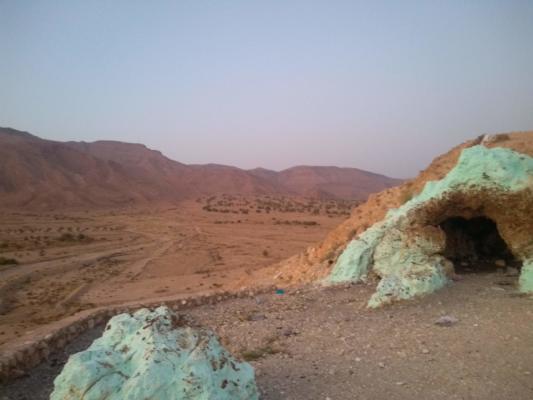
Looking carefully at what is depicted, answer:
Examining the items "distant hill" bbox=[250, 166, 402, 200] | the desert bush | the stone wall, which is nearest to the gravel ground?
the stone wall

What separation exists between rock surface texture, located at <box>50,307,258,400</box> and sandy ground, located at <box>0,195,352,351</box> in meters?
3.51

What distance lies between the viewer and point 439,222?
8.88 meters

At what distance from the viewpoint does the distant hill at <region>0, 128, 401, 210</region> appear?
48625mm

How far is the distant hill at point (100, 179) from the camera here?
48625 millimetres

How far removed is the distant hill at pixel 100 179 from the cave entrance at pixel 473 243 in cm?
4154

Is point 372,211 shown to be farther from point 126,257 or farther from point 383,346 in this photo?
point 126,257

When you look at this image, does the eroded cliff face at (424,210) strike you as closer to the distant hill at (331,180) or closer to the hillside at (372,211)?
the hillside at (372,211)

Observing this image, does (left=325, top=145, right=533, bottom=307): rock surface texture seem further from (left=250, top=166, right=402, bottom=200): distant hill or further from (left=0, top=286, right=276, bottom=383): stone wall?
(left=250, top=166, right=402, bottom=200): distant hill

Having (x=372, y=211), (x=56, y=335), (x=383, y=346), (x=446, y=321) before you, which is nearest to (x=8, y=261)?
(x=56, y=335)

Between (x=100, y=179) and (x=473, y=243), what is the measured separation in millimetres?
56644

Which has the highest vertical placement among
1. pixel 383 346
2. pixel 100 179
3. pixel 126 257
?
pixel 100 179

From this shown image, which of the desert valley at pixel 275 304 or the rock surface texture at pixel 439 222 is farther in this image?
the rock surface texture at pixel 439 222

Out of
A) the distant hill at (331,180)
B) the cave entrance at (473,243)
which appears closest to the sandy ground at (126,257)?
the cave entrance at (473,243)

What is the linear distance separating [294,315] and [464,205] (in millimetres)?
3570
